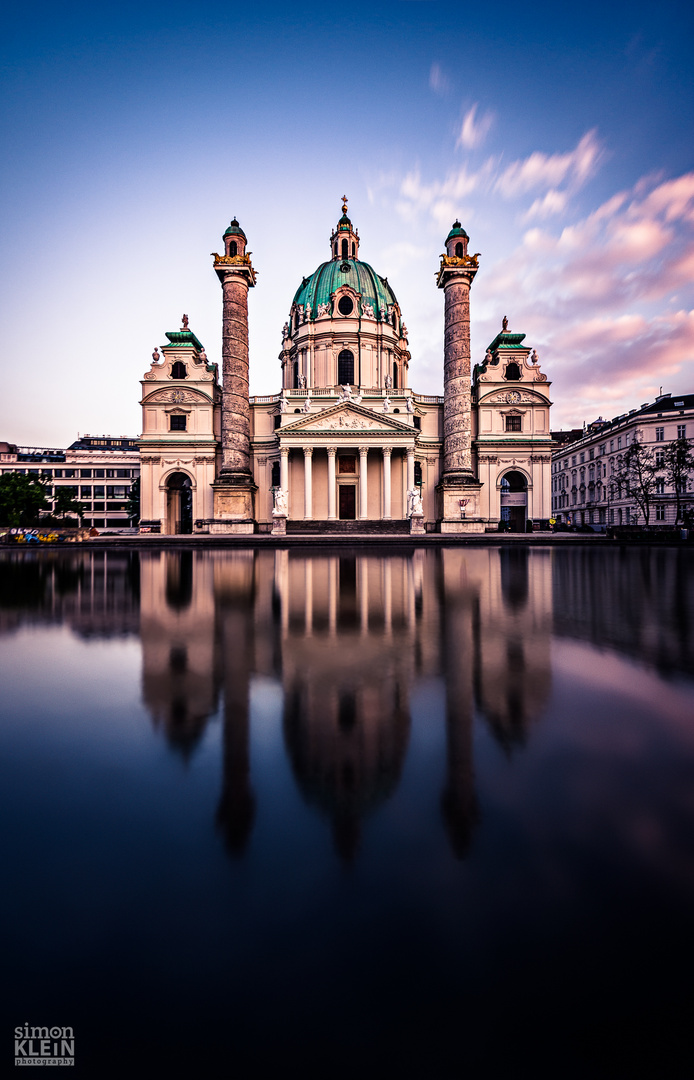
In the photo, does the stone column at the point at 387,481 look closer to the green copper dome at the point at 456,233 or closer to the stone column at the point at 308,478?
the stone column at the point at 308,478

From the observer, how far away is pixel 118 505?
78.3 m

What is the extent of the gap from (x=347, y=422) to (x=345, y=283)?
1858 cm

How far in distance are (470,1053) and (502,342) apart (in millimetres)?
50299

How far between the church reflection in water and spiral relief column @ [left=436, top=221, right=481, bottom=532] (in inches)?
1138

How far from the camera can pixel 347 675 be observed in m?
Result: 4.21

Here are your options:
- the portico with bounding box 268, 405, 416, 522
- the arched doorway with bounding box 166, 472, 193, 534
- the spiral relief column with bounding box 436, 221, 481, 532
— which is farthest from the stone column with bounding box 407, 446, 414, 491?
→ the arched doorway with bounding box 166, 472, 193, 534

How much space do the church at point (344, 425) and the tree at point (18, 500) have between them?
1097 centimetres

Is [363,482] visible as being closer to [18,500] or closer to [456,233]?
[456,233]

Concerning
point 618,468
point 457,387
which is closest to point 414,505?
point 457,387

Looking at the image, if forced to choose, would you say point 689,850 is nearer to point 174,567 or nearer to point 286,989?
point 286,989

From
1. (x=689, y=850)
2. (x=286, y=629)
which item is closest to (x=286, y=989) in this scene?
(x=689, y=850)

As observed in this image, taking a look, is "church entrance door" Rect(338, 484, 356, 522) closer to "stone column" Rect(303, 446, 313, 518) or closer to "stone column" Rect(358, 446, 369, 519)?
"stone column" Rect(358, 446, 369, 519)

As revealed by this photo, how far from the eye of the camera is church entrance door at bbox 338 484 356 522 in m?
43.2

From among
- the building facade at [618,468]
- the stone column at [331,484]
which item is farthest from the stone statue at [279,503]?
the building facade at [618,468]
